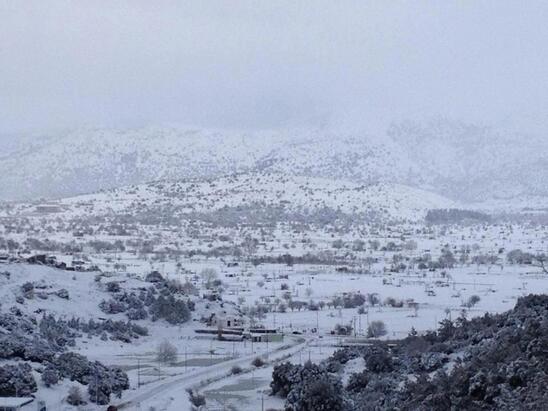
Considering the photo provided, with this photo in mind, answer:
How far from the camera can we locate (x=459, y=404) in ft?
84.3

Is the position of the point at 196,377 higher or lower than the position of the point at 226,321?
lower

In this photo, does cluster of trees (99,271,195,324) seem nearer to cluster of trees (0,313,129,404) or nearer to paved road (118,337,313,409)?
paved road (118,337,313,409)

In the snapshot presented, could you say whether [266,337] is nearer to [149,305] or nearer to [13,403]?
[149,305]

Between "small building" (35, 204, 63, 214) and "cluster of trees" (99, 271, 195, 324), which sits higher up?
"small building" (35, 204, 63, 214)

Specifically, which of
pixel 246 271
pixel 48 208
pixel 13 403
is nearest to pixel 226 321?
pixel 13 403

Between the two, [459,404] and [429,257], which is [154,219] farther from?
[459,404]

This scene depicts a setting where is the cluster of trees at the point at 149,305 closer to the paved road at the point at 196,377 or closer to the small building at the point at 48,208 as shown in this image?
the paved road at the point at 196,377

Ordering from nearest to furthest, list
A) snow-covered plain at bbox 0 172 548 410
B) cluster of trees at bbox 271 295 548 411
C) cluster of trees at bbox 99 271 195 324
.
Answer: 1. cluster of trees at bbox 271 295 548 411
2. snow-covered plain at bbox 0 172 548 410
3. cluster of trees at bbox 99 271 195 324

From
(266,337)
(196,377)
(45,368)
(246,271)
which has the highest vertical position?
(246,271)

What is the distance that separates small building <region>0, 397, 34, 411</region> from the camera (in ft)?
106

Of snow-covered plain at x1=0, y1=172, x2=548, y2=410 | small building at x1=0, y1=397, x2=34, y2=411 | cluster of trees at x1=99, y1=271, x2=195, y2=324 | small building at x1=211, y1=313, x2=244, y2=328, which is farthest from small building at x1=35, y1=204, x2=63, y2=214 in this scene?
small building at x1=0, y1=397, x2=34, y2=411

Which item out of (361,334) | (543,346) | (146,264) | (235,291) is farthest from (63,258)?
(543,346)

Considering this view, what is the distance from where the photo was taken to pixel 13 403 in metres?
32.9

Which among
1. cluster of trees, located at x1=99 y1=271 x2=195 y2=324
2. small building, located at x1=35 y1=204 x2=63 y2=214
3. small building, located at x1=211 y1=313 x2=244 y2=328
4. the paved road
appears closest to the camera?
the paved road
